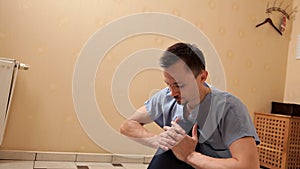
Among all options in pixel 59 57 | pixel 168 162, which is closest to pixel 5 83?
pixel 59 57

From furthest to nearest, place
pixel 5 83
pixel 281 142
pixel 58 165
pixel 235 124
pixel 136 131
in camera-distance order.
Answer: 1. pixel 281 142
2. pixel 58 165
3. pixel 5 83
4. pixel 136 131
5. pixel 235 124

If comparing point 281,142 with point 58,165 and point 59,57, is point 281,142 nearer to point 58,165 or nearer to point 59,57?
point 58,165

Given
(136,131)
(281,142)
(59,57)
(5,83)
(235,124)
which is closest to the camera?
(235,124)

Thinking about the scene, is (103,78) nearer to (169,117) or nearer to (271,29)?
(169,117)

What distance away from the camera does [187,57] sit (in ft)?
3.33

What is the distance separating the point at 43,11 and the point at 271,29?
195 centimetres

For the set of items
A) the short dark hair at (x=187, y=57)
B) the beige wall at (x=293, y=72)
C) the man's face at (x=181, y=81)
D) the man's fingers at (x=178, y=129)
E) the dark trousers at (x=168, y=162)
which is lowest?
the dark trousers at (x=168, y=162)

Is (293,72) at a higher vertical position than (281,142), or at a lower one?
higher

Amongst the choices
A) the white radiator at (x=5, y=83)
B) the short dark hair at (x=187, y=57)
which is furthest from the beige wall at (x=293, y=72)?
the white radiator at (x=5, y=83)

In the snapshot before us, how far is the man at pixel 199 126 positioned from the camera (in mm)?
970

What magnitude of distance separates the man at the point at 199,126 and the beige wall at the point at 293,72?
209cm

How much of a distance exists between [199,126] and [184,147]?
3.9 inches

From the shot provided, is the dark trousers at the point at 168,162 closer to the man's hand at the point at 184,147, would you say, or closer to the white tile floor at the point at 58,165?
the man's hand at the point at 184,147

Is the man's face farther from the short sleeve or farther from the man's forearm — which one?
the man's forearm
